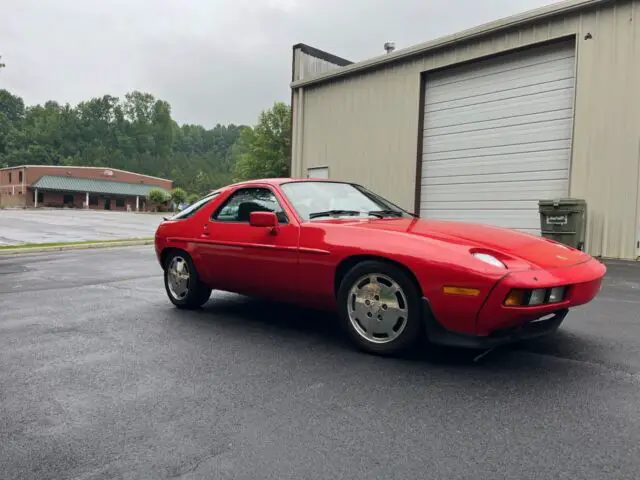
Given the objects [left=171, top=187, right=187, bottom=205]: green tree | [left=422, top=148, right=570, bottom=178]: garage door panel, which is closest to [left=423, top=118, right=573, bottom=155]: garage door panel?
[left=422, top=148, right=570, bottom=178]: garage door panel

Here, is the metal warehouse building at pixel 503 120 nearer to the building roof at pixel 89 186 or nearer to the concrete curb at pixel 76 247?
the concrete curb at pixel 76 247

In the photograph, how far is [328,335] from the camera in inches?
167

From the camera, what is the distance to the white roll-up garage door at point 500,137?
1057 centimetres

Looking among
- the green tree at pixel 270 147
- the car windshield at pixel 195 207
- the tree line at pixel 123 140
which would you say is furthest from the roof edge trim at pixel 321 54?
the tree line at pixel 123 140

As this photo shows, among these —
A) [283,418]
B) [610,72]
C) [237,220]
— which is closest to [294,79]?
[610,72]

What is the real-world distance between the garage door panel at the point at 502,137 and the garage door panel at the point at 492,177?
0.67 m

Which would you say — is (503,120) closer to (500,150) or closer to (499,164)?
→ (500,150)

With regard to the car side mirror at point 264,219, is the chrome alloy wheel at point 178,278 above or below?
below

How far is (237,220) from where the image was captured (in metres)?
4.72

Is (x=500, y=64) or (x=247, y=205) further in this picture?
(x=500, y=64)

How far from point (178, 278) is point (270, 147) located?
2383 inches

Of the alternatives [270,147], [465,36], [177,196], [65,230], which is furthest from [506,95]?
[270,147]

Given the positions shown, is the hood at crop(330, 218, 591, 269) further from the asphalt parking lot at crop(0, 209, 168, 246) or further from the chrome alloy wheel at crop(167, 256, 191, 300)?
the asphalt parking lot at crop(0, 209, 168, 246)

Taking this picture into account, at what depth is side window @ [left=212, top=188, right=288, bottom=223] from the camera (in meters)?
4.49
